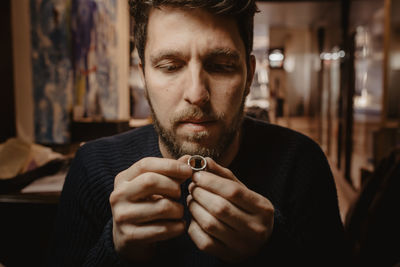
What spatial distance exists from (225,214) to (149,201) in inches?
6.8

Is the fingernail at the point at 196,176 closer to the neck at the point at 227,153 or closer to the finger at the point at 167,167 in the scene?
the finger at the point at 167,167

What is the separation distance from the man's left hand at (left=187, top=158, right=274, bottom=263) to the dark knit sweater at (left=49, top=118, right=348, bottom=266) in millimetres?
219

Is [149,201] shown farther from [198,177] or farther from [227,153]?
[227,153]

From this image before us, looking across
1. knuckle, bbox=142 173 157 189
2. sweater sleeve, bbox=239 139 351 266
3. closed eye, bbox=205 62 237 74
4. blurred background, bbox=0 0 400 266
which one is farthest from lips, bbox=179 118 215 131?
blurred background, bbox=0 0 400 266

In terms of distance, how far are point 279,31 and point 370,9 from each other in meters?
5.08

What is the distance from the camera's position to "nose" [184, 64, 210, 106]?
84cm

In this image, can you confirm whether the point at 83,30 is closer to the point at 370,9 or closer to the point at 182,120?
the point at 182,120

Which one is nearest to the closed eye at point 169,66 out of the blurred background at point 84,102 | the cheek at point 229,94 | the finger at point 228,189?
the cheek at point 229,94

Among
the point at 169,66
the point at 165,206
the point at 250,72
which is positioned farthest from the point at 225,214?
the point at 250,72

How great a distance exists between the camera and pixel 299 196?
3.48 ft

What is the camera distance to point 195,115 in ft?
2.82

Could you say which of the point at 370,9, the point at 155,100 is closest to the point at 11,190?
the point at 155,100

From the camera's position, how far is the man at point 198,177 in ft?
2.19

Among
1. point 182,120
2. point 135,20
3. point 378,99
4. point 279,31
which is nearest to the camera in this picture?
point 182,120
